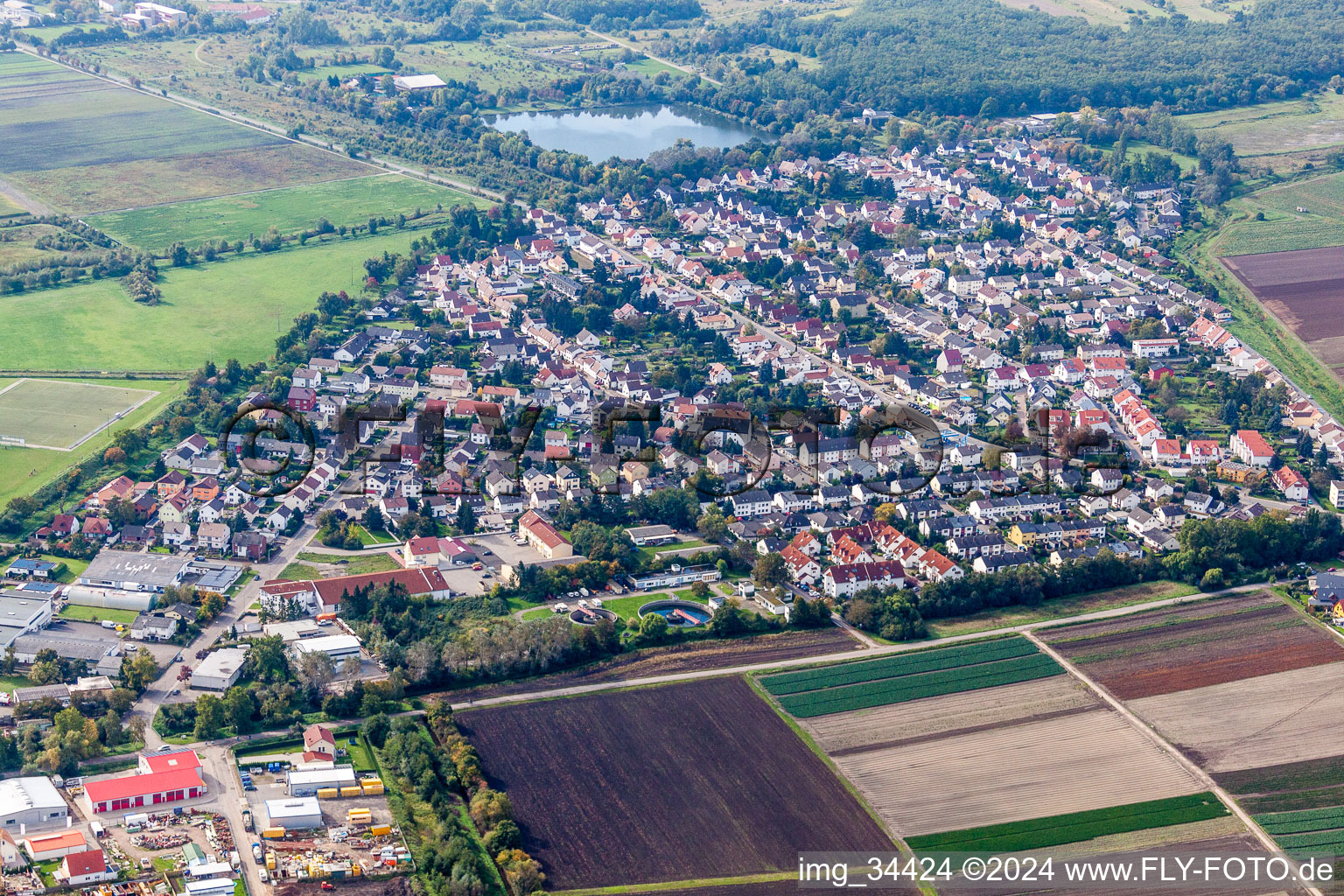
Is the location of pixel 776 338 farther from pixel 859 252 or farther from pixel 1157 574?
pixel 1157 574

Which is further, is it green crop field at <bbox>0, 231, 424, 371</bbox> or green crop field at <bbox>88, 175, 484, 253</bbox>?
green crop field at <bbox>88, 175, 484, 253</bbox>

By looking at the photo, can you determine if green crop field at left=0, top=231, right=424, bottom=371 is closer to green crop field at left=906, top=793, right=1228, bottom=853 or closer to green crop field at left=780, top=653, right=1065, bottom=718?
green crop field at left=780, top=653, right=1065, bottom=718

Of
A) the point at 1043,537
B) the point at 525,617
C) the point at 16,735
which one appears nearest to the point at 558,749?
the point at 525,617

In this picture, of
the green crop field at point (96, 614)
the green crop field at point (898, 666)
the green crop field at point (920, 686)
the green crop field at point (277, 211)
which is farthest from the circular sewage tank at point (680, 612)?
the green crop field at point (277, 211)

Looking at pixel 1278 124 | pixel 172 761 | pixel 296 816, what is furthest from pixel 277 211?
pixel 1278 124

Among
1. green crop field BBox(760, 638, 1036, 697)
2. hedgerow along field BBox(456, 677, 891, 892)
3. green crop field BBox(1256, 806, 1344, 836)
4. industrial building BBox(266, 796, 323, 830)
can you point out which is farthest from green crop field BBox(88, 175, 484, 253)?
green crop field BBox(1256, 806, 1344, 836)
